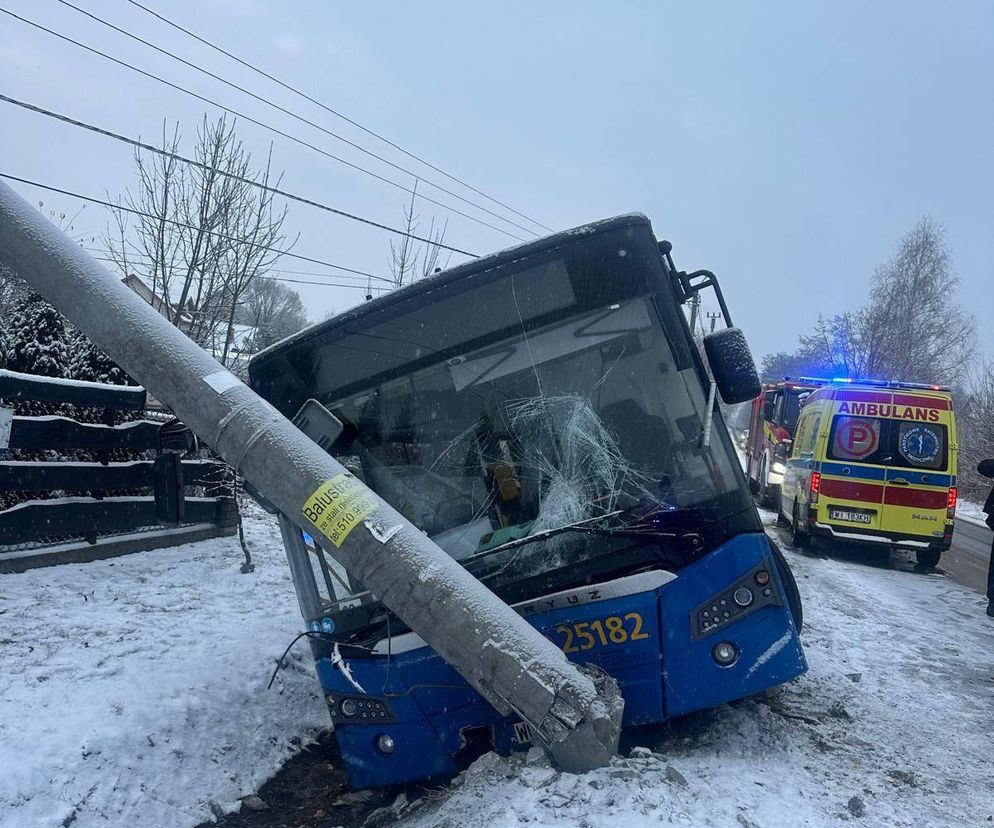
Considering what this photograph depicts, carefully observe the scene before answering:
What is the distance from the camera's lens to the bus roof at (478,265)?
14.1 ft

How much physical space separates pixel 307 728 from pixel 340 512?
9.79ft

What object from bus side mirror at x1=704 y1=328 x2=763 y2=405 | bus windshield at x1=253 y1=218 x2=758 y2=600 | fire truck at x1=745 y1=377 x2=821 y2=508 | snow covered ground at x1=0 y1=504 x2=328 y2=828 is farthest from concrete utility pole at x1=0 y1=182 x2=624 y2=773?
fire truck at x1=745 y1=377 x2=821 y2=508

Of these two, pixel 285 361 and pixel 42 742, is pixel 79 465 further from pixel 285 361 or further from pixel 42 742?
pixel 285 361

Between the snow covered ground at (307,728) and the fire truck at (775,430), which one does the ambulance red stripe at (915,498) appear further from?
the fire truck at (775,430)

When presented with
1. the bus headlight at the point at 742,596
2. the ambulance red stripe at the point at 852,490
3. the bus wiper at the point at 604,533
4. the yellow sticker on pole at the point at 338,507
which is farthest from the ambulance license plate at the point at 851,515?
the yellow sticker on pole at the point at 338,507

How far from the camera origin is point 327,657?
4.18 meters

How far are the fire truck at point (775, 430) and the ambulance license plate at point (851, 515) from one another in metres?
5.14

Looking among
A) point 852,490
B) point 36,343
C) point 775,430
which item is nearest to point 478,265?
point 36,343

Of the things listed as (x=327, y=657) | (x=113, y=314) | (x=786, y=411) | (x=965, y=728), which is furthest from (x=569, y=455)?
(x=786, y=411)

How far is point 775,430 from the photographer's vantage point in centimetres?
1836

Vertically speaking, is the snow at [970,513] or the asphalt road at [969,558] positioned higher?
the asphalt road at [969,558]

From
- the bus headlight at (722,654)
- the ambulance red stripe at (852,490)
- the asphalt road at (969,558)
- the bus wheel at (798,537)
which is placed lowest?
the asphalt road at (969,558)

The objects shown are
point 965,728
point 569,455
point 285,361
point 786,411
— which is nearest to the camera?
point 569,455

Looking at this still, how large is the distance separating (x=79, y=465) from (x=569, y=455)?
5796 millimetres
